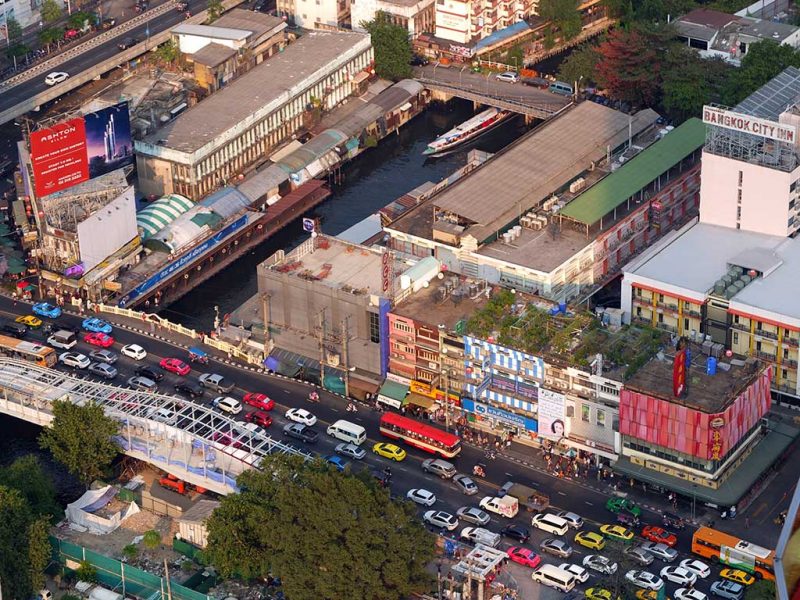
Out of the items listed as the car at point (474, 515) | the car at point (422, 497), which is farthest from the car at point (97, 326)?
the car at point (474, 515)

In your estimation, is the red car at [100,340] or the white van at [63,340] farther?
the red car at [100,340]

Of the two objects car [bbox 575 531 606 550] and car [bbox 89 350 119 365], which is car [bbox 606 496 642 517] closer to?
car [bbox 575 531 606 550]

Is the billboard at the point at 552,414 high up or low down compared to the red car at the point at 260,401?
up

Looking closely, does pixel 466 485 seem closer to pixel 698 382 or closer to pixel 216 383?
pixel 698 382

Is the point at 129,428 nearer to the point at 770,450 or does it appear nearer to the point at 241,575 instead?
the point at 241,575

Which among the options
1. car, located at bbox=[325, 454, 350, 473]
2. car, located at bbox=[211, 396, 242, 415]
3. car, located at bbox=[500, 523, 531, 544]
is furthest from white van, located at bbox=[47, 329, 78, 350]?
car, located at bbox=[500, 523, 531, 544]

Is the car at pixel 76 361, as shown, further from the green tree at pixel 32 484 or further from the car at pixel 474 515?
the car at pixel 474 515
